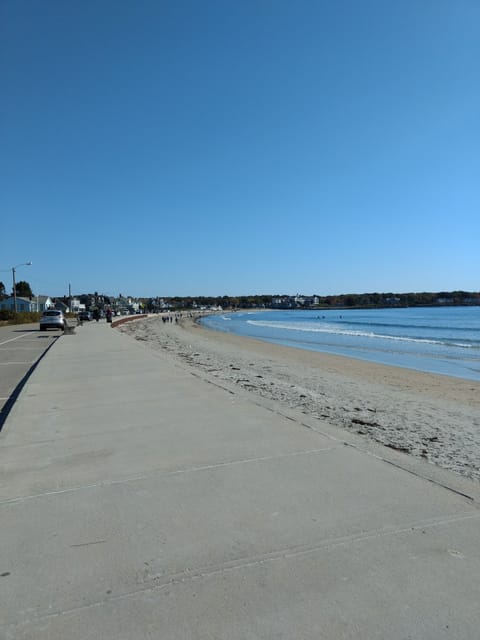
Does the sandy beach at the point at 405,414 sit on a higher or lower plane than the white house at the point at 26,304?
lower

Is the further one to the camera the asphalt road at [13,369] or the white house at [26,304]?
the white house at [26,304]

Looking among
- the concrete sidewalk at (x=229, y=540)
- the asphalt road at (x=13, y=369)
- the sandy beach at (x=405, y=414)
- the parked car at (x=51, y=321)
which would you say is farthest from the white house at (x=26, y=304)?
the concrete sidewalk at (x=229, y=540)

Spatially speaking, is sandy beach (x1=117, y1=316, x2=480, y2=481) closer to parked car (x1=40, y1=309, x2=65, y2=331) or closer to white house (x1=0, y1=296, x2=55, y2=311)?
parked car (x1=40, y1=309, x2=65, y2=331)

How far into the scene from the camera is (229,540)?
3.12m

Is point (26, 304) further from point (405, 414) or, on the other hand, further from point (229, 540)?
point (229, 540)

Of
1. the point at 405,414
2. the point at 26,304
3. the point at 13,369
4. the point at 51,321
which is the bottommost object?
the point at 405,414

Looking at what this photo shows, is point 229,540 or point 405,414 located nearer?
point 229,540

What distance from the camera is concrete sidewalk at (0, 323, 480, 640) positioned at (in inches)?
94.4

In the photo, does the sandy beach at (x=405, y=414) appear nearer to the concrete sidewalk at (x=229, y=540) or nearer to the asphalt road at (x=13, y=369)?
the concrete sidewalk at (x=229, y=540)

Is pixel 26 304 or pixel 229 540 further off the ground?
pixel 26 304

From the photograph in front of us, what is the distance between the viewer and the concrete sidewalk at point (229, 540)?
7.87 ft

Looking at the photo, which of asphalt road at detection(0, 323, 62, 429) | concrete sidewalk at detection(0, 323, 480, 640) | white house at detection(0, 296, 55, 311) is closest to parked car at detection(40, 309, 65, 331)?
asphalt road at detection(0, 323, 62, 429)

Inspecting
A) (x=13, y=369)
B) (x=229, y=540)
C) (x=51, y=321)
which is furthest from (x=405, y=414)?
(x=51, y=321)

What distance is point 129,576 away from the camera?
2.75 m
